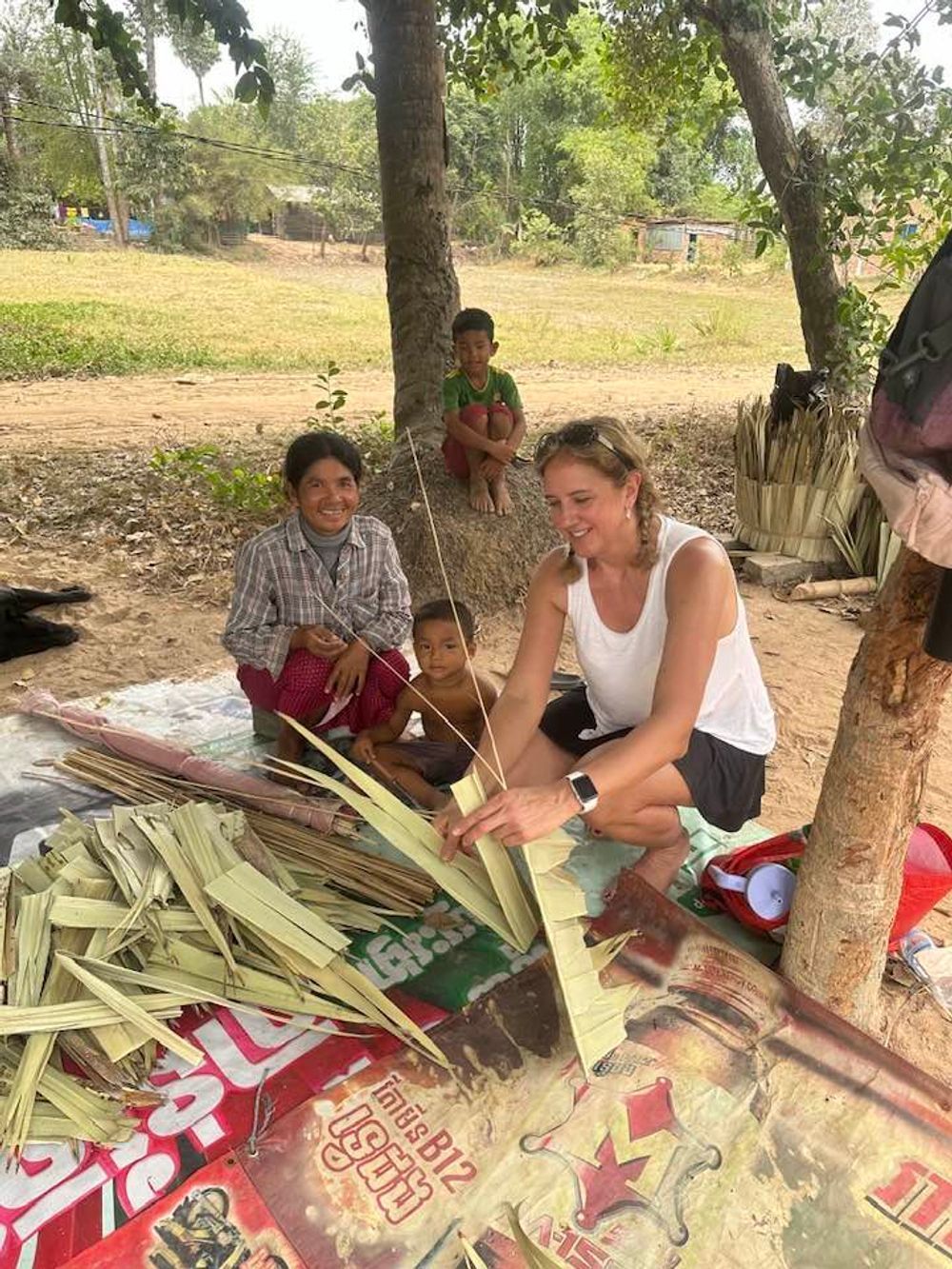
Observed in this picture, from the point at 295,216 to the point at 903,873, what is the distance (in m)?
31.5

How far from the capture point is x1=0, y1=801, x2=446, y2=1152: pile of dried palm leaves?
148 cm

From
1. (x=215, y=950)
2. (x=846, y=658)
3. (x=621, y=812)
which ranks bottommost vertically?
(x=846, y=658)

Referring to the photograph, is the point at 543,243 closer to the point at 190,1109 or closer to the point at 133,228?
the point at 133,228

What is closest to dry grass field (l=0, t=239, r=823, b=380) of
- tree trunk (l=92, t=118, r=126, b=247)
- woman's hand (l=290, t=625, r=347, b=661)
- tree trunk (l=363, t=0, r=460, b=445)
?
tree trunk (l=92, t=118, r=126, b=247)

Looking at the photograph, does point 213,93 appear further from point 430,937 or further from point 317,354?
point 430,937

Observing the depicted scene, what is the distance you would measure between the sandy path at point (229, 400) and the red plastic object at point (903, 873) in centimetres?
599

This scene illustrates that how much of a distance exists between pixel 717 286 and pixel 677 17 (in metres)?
16.9

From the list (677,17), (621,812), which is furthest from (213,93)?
(621,812)

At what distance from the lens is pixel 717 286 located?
839 inches

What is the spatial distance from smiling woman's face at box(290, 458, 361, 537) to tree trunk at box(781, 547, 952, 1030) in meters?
1.42

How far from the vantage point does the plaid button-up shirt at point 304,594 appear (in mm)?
2502

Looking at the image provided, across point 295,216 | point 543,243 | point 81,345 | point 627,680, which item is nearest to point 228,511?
point 627,680

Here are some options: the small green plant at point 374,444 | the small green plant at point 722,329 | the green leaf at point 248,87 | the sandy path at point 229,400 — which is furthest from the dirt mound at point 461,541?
the small green plant at point 722,329

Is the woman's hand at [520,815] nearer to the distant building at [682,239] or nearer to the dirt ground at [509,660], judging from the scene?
the dirt ground at [509,660]
